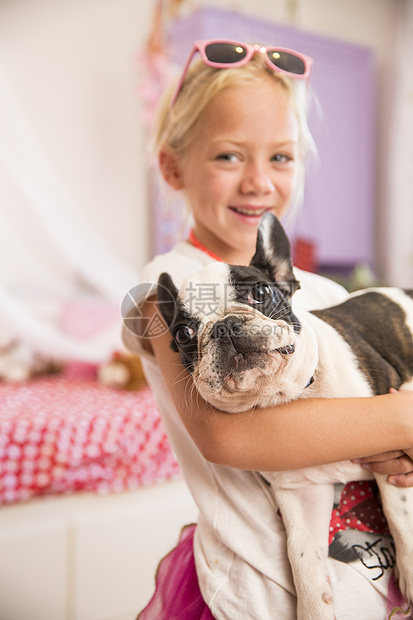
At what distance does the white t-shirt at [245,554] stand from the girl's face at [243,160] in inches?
3.2

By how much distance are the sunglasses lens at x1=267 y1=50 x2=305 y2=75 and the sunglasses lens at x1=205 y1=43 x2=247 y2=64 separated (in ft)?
0.16

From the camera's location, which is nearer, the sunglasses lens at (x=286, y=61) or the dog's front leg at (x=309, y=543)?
the dog's front leg at (x=309, y=543)

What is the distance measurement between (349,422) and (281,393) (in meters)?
0.09

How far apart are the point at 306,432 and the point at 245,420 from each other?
78 millimetres

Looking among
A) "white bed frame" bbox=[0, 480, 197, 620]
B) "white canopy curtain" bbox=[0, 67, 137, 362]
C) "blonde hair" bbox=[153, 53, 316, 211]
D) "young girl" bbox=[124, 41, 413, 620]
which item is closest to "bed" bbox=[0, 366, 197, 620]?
"white bed frame" bbox=[0, 480, 197, 620]

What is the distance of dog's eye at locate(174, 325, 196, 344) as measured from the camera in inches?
27.7

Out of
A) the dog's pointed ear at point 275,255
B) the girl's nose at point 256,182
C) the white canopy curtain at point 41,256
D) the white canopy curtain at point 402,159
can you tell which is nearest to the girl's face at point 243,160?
the girl's nose at point 256,182

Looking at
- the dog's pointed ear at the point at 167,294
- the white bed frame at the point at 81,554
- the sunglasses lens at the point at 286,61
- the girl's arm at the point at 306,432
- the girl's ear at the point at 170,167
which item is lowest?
the white bed frame at the point at 81,554

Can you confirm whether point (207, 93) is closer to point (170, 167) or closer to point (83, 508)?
point (170, 167)

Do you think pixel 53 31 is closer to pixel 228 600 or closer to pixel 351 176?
pixel 351 176

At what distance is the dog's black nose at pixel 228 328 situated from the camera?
65 cm

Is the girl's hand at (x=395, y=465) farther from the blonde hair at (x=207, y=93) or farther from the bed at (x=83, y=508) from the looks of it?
the bed at (x=83, y=508)

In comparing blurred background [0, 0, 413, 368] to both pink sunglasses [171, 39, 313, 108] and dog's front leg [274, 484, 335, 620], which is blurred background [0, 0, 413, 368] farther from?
dog's front leg [274, 484, 335, 620]

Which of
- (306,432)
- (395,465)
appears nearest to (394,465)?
(395,465)
